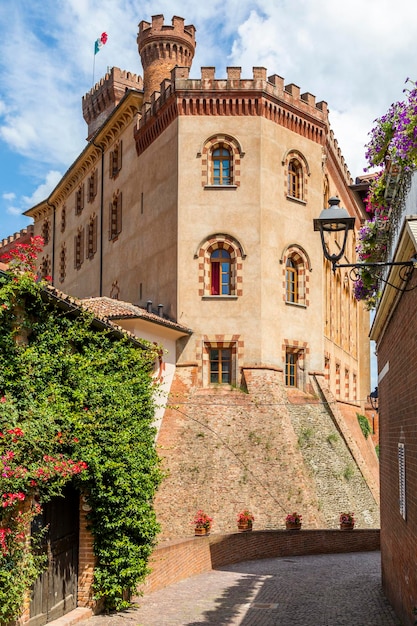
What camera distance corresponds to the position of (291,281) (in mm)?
27891

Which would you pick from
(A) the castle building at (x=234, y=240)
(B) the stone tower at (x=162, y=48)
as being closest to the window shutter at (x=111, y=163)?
(B) the stone tower at (x=162, y=48)

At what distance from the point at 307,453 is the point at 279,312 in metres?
5.27

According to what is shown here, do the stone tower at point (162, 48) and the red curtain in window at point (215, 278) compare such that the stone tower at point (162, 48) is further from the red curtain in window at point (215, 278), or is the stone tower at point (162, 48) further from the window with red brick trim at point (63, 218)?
the window with red brick trim at point (63, 218)

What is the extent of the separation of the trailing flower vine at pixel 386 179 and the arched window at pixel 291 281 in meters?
14.0

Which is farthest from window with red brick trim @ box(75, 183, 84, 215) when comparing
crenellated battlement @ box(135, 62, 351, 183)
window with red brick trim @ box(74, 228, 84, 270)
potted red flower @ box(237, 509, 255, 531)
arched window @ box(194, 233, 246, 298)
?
potted red flower @ box(237, 509, 255, 531)

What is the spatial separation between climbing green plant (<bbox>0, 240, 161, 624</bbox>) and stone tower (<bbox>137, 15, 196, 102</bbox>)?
2157cm

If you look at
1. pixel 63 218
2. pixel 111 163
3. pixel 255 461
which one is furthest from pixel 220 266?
pixel 63 218

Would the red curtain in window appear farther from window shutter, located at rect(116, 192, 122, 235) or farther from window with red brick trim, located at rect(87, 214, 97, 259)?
window with red brick trim, located at rect(87, 214, 97, 259)

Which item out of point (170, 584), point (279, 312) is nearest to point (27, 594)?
point (170, 584)

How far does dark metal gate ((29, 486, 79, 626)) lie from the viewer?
10648 mm

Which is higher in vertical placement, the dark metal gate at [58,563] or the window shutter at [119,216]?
the window shutter at [119,216]

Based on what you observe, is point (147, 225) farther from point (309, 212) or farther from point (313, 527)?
point (313, 527)

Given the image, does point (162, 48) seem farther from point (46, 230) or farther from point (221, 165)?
point (46, 230)

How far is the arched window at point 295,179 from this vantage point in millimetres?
28484
